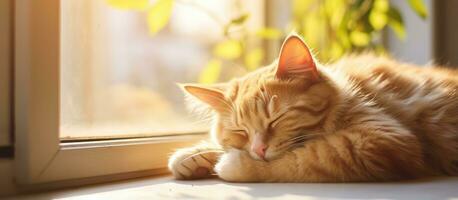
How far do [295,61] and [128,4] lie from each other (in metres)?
0.49

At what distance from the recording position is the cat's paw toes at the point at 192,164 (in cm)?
122

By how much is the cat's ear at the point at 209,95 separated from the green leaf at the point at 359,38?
0.83m

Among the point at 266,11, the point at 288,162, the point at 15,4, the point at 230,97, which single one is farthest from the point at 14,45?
the point at 266,11

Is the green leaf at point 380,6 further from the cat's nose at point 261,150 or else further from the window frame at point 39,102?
the window frame at point 39,102

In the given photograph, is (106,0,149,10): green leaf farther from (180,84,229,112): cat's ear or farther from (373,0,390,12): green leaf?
(373,0,390,12): green leaf

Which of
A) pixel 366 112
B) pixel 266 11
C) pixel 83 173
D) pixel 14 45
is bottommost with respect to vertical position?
pixel 83 173

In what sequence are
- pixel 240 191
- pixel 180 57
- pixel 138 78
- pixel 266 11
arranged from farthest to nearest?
1. pixel 266 11
2. pixel 180 57
3. pixel 138 78
4. pixel 240 191

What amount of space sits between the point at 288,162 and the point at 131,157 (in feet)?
1.33

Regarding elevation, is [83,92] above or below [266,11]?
below

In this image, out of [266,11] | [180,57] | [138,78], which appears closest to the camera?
[138,78]

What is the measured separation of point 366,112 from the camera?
1.16 metres

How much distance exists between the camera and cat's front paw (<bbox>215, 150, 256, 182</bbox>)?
113cm

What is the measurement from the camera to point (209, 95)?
1.30 m

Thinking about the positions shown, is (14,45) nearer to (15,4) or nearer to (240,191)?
(15,4)
